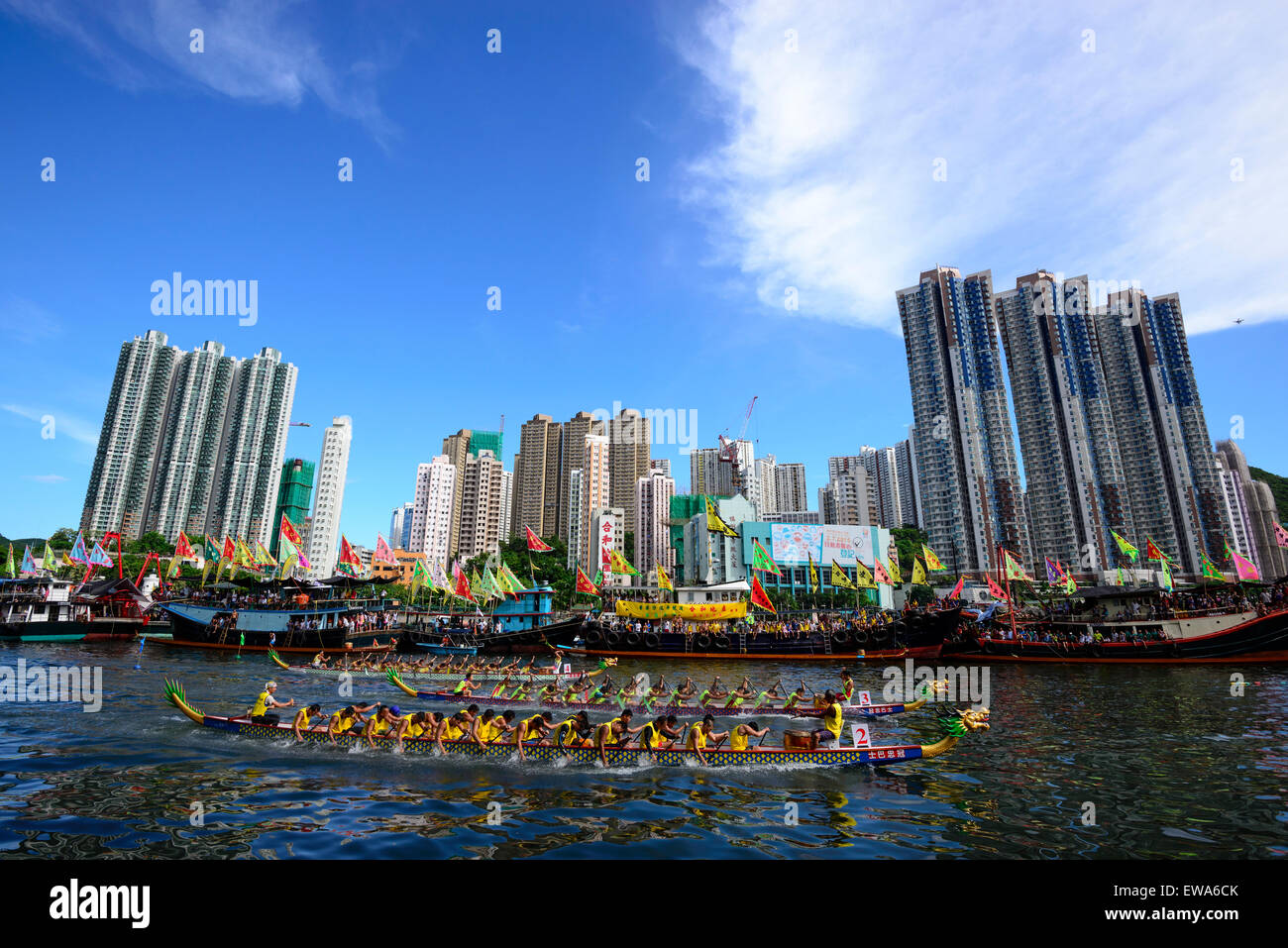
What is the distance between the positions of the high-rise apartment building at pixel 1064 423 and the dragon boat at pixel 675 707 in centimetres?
11826

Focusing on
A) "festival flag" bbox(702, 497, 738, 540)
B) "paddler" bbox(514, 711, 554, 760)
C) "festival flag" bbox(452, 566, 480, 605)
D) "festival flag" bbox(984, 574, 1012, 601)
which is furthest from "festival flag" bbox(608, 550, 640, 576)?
"paddler" bbox(514, 711, 554, 760)

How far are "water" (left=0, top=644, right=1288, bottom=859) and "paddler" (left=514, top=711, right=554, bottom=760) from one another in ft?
2.25

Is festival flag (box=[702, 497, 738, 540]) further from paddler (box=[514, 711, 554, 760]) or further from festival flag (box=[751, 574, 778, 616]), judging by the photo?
paddler (box=[514, 711, 554, 760])

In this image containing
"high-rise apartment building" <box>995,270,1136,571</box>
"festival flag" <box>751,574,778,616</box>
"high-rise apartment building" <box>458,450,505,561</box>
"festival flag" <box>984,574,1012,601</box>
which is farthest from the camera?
"high-rise apartment building" <box>458,450,505,561</box>

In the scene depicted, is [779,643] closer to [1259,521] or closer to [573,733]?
[573,733]

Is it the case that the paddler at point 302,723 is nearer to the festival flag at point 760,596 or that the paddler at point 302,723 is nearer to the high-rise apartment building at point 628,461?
the festival flag at point 760,596

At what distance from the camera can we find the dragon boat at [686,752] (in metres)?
15.2

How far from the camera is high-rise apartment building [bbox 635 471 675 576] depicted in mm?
159125

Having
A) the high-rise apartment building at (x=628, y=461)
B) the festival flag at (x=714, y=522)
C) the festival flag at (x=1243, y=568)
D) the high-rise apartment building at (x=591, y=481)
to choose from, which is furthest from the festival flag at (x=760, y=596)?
the high-rise apartment building at (x=628, y=461)

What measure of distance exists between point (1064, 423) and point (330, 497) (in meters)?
174

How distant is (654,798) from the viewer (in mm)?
13602

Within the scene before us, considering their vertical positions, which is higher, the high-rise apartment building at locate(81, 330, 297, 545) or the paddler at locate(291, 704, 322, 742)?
the high-rise apartment building at locate(81, 330, 297, 545)

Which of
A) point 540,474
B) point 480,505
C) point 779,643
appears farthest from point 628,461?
point 779,643

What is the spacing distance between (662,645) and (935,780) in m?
36.2
